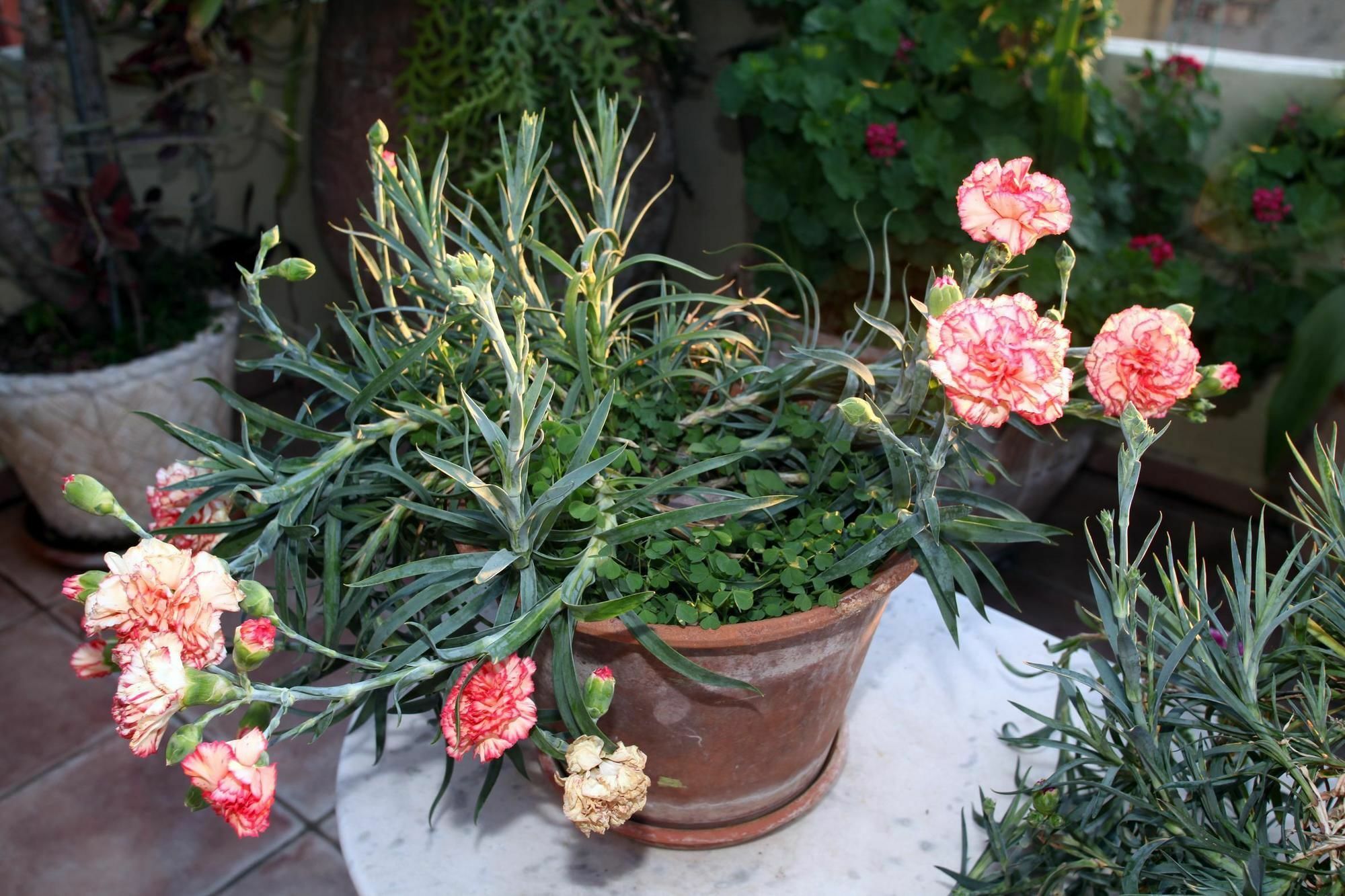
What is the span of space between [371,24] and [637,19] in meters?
0.40

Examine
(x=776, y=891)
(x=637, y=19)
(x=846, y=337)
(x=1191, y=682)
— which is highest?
(x=637, y=19)

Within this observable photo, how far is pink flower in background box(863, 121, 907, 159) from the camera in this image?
1534mm

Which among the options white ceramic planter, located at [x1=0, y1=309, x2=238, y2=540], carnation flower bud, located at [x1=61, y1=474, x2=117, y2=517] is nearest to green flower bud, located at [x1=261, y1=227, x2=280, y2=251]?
carnation flower bud, located at [x1=61, y1=474, x2=117, y2=517]

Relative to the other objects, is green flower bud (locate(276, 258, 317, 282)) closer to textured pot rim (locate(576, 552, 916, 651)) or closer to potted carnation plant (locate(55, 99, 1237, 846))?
potted carnation plant (locate(55, 99, 1237, 846))

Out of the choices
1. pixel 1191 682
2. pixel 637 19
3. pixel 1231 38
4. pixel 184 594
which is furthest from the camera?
pixel 1231 38

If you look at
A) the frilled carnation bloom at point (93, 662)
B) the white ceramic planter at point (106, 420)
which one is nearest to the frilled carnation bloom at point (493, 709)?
the frilled carnation bloom at point (93, 662)

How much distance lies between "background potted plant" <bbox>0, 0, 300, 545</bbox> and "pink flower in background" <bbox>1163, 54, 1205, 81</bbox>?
57.7 inches

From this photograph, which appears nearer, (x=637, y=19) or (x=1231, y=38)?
(x=637, y=19)

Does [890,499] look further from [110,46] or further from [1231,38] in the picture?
[1231,38]

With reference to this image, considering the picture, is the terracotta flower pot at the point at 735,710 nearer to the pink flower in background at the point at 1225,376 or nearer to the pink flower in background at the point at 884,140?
the pink flower in background at the point at 1225,376

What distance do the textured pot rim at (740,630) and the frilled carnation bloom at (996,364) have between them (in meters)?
0.14

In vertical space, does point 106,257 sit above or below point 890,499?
below

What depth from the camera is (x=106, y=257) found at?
164cm

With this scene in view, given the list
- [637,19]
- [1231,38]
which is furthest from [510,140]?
[1231,38]
